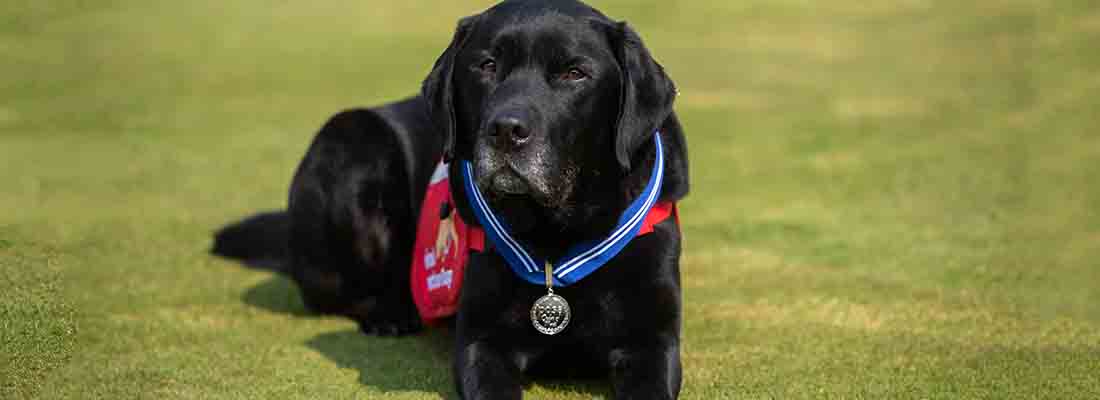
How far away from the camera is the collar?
4.73m

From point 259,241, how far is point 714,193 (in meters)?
4.15

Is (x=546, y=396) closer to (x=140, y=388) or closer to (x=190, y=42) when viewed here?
(x=140, y=388)

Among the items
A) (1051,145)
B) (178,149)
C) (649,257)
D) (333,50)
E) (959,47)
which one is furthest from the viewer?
(333,50)

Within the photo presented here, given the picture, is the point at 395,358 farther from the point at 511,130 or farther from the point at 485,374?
the point at 511,130

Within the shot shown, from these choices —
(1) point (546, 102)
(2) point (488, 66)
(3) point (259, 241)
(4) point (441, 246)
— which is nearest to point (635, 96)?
(1) point (546, 102)

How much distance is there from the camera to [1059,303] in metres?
6.50

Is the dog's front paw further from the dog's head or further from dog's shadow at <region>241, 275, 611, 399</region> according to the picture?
the dog's head

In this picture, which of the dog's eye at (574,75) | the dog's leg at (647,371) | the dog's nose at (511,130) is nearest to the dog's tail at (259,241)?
the dog's leg at (647,371)

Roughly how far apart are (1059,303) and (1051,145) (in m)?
5.69

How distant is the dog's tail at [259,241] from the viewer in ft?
25.1

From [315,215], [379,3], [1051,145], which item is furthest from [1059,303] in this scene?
[379,3]

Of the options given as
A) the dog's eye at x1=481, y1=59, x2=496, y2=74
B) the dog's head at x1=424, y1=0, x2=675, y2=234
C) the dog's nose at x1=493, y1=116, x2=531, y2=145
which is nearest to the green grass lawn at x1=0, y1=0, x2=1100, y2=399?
the dog's head at x1=424, y1=0, x2=675, y2=234

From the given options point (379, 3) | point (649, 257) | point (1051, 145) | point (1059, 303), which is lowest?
point (379, 3)

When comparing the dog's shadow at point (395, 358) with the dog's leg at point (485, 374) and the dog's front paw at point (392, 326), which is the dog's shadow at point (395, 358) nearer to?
the dog's front paw at point (392, 326)
